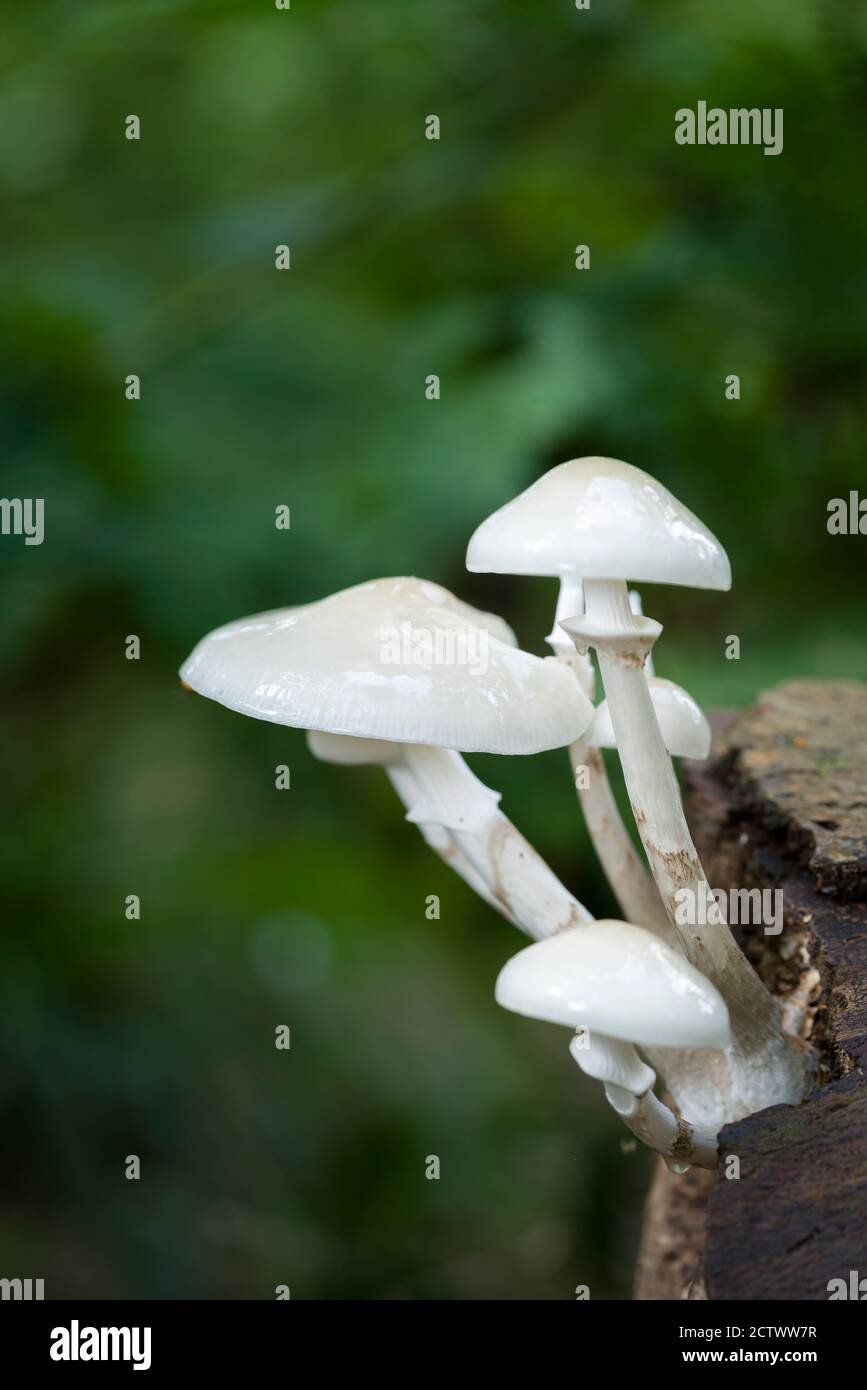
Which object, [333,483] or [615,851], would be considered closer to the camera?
[615,851]

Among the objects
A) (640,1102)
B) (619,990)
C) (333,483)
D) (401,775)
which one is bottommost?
(640,1102)

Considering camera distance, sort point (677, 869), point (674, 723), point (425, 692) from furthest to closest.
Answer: point (674, 723)
point (677, 869)
point (425, 692)

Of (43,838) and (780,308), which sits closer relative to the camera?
(43,838)

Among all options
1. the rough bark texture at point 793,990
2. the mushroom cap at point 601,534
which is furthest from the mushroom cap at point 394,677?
the rough bark texture at point 793,990

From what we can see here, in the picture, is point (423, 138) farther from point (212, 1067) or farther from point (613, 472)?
point (212, 1067)

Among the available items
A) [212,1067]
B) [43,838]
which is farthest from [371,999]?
[43,838]

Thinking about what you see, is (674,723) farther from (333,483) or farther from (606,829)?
(333,483)

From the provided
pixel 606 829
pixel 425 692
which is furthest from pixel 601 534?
pixel 606 829
